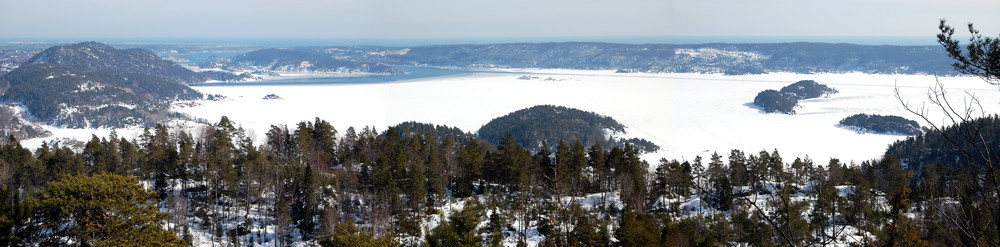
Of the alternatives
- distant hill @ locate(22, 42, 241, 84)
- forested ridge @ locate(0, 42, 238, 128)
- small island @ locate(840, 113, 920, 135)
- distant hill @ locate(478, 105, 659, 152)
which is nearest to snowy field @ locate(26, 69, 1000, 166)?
small island @ locate(840, 113, 920, 135)

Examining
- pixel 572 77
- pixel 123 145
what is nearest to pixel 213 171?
pixel 123 145

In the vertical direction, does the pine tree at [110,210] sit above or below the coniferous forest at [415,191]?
above

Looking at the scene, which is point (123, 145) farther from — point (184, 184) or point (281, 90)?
point (281, 90)

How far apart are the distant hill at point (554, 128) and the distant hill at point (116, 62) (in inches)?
5172

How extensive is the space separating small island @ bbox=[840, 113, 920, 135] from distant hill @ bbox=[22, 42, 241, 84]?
174 metres

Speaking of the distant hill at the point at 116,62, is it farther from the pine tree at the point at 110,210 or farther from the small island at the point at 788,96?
the pine tree at the point at 110,210

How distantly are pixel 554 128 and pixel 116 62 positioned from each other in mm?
176453

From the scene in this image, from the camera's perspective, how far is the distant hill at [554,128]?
80.2 metres

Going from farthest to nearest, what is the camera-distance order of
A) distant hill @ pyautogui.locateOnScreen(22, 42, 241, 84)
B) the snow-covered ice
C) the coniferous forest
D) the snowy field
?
1. distant hill @ pyautogui.locateOnScreen(22, 42, 241, 84)
2. the snow-covered ice
3. the snowy field
4. the coniferous forest

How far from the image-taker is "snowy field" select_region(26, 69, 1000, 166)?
3049 inches

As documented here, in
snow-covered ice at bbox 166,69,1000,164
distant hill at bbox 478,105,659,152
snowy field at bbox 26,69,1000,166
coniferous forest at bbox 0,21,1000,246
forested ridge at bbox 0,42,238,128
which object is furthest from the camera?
forested ridge at bbox 0,42,238,128

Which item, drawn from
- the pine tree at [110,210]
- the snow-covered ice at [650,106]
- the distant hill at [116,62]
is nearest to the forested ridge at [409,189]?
the pine tree at [110,210]

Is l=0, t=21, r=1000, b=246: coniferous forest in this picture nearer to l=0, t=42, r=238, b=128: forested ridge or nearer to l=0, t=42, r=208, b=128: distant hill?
l=0, t=42, r=238, b=128: forested ridge

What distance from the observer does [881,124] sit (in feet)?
285
